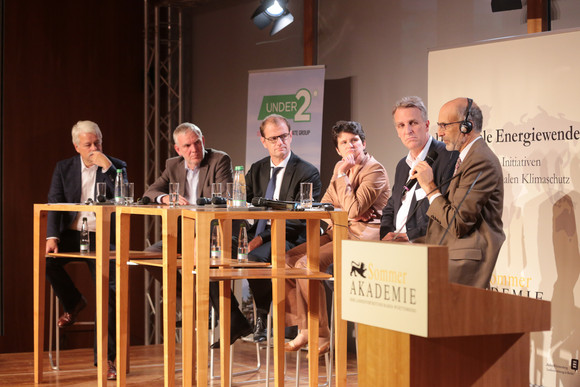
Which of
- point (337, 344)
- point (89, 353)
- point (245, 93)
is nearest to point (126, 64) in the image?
point (245, 93)

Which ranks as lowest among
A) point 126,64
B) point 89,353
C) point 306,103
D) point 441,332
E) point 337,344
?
point 89,353

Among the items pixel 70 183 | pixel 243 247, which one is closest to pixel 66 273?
pixel 70 183

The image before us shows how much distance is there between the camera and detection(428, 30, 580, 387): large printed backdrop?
4383 mm

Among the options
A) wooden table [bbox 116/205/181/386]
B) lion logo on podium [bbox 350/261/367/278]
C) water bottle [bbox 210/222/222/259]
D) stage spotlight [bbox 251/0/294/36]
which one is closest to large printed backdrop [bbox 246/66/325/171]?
stage spotlight [bbox 251/0/294/36]

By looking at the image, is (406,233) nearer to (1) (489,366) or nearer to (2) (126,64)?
(1) (489,366)

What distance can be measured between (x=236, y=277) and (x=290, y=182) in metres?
1.72

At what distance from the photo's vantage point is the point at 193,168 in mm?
5539

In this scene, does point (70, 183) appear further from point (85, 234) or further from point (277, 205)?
point (277, 205)

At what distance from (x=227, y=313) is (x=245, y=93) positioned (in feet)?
11.0

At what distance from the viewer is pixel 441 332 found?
2.24 metres

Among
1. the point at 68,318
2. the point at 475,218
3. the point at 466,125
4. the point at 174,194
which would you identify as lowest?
the point at 68,318

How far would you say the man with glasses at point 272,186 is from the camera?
4973 millimetres

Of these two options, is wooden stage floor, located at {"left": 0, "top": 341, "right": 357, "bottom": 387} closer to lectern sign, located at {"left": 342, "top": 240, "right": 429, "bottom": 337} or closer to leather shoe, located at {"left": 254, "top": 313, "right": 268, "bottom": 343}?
leather shoe, located at {"left": 254, "top": 313, "right": 268, "bottom": 343}

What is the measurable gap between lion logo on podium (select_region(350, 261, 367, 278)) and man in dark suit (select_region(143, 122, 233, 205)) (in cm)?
287
